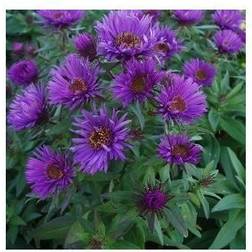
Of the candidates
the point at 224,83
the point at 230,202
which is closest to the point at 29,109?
the point at 230,202

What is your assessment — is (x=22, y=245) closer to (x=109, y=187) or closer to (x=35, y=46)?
A: (x=109, y=187)

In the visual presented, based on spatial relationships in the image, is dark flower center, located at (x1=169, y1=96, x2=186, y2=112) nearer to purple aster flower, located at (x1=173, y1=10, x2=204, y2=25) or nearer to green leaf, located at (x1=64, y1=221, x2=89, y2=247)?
green leaf, located at (x1=64, y1=221, x2=89, y2=247)

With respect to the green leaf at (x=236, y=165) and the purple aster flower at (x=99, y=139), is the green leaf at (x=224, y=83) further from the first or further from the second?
the purple aster flower at (x=99, y=139)

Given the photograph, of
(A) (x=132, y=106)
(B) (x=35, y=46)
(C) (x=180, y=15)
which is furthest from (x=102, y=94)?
(B) (x=35, y=46)

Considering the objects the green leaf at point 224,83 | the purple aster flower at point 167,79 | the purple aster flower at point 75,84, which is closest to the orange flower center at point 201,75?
the green leaf at point 224,83

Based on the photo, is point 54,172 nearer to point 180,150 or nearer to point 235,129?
point 180,150

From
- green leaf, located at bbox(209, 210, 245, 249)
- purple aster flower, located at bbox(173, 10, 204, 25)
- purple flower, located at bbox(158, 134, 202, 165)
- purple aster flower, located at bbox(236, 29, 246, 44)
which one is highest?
purple aster flower, located at bbox(173, 10, 204, 25)

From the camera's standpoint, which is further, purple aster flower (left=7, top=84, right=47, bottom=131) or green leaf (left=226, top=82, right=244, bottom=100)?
green leaf (left=226, top=82, right=244, bottom=100)

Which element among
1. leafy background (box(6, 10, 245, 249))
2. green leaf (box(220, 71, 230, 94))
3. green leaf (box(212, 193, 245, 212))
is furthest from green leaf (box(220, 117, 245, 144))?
green leaf (box(212, 193, 245, 212))
